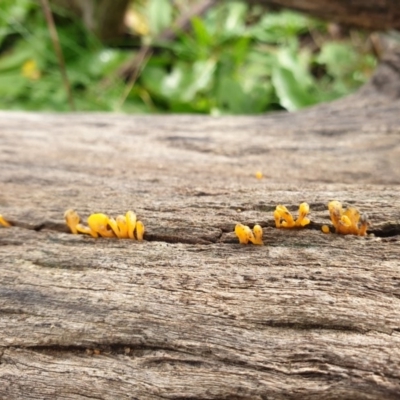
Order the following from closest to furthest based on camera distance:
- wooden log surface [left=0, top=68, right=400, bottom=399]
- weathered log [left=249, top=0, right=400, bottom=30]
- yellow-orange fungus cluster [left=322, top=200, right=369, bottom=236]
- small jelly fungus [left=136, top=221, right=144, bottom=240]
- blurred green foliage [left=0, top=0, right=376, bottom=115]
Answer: wooden log surface [left=0, top=68, right=400, bottom=399] → yellow-orange fungus cluster [left=322, top=200, right=369, bottom=236] → small jelly fungus [left=136, top=221, right=144, bottom=240] → weathered log [left=249, top=0, right=400, bottom=30] → blurred green foliage [left=0, top=0, right=376, bottom=115]

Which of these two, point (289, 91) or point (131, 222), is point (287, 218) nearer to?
point (131, 222)

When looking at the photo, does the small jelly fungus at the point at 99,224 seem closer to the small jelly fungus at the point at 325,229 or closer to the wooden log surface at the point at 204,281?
the wooden log surface at the point at 204,281

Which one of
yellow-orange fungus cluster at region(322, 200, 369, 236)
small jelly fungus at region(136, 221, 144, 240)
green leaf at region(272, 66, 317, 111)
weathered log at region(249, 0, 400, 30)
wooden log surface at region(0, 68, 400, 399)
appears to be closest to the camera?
wooden log surface at region(0, 68, 400, 399)

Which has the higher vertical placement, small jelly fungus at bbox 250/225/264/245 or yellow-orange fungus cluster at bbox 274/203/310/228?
yellow-orange fungus cluster at bbox 274/203/310/228

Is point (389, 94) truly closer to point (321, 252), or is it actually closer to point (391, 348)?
point (321, 252)

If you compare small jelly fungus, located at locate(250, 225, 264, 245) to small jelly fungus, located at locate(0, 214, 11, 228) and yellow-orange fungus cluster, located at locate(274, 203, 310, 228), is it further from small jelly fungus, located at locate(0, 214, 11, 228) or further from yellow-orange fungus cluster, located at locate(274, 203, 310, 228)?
small jelly fungus, located at locate(0, 214, 11, 228)

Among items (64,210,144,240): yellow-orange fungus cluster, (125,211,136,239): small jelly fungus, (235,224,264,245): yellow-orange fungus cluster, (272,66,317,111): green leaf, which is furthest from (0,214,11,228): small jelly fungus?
(272,66,317,111): green leaf

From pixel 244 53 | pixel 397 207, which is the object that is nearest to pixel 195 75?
pixel 244 53

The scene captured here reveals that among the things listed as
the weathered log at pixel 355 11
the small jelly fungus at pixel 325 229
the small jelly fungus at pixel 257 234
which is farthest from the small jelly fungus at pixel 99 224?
the weathered log at pixel 355 11
